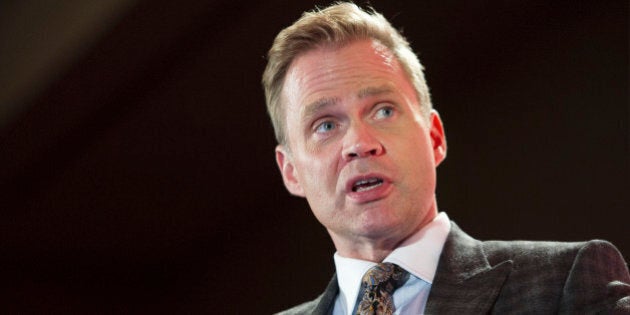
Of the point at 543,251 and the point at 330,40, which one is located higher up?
the point at 330,40

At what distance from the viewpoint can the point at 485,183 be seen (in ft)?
9.41

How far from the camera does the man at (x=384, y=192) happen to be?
1727 millimetres

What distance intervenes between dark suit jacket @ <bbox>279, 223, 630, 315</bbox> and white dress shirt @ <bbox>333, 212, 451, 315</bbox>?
0.05 metres

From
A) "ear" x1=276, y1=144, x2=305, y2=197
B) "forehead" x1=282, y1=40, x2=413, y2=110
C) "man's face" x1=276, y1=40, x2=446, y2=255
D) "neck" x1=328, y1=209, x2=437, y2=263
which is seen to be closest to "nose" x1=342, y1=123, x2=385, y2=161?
"man's face" x1=276, y1=40, x2=446, y2=255

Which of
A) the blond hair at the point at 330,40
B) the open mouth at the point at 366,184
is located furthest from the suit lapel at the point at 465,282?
the blond hair at the point at 330,40

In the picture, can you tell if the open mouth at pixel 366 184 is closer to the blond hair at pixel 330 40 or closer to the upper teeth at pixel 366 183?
the upper teeth at pixel 366 183

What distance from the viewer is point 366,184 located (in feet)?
6.36

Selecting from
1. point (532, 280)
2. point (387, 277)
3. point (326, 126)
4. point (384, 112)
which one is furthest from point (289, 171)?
point (532, 280)

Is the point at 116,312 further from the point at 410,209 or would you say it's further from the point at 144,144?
the point at 410,209

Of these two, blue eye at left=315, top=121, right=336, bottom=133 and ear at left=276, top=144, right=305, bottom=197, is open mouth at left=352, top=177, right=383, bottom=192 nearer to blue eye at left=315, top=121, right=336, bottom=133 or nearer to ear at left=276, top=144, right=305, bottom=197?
blue eye at left=315, top=121, right=336, bottom=133

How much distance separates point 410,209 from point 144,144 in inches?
60.6

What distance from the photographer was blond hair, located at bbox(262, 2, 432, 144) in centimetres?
212

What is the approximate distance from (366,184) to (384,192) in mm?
50

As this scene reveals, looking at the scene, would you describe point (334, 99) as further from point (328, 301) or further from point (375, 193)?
point (328, 301)
